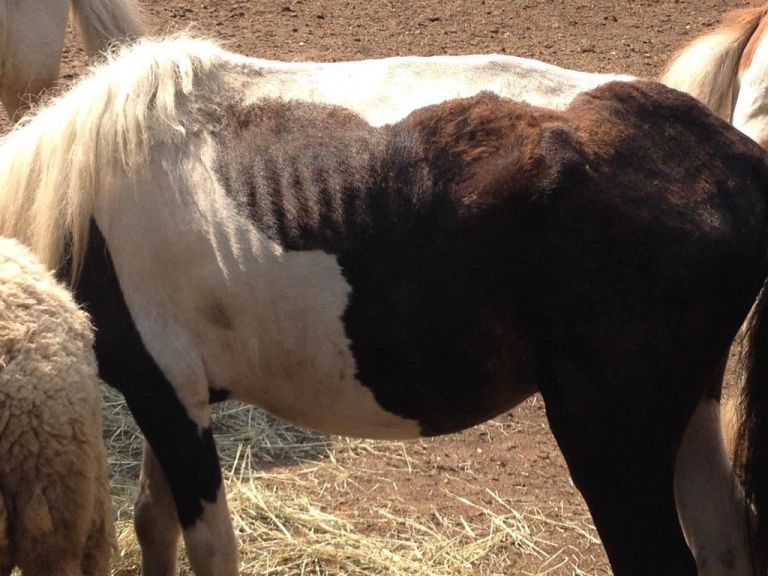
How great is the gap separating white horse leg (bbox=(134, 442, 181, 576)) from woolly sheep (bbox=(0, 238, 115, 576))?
69cm

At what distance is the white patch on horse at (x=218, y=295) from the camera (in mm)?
2914

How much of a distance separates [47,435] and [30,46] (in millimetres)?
3439

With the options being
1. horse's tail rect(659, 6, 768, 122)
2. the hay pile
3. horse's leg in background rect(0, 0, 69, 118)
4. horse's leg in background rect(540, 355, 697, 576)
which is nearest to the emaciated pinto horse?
horse's leg in background rect(540, 355, 697, 576)

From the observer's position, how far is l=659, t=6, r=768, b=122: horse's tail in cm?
447

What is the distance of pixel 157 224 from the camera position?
296cm

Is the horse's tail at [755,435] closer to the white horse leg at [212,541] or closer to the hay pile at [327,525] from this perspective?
the hay pile at [327,525]

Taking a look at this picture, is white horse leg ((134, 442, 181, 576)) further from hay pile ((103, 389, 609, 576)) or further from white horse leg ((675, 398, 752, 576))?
white horse leg ((675, 398, 752, 576))

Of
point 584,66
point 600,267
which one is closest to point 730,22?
point 600,267

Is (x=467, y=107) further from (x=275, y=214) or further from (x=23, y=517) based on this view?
(x=23, y=517)

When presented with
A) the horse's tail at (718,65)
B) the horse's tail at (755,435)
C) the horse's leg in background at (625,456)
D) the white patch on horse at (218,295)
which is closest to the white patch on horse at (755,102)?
the horse's tail at (718,65)

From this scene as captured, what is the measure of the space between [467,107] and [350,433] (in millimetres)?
954

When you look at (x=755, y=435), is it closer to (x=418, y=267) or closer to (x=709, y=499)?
(x=709, y=499)

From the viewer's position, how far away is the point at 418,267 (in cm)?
283

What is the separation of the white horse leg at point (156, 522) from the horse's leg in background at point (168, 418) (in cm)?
30
